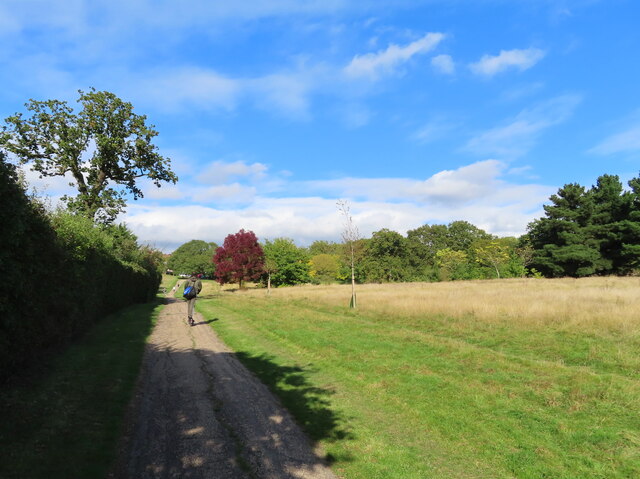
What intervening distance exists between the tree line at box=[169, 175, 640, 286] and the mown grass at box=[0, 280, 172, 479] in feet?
94.6

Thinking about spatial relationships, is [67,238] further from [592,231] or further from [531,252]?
[531,252]

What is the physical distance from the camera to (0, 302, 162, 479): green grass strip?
404 cm

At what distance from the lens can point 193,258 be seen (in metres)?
127

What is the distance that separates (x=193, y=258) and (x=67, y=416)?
128 m

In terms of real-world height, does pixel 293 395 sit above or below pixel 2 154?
below

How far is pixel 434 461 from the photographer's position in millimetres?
4715

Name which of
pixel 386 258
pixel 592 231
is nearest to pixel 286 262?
pixel 386 258

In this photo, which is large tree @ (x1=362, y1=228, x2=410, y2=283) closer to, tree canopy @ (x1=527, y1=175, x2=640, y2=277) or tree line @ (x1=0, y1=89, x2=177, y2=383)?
tree canopy @ (x1=527, y1=175, x2=640, y2=277)

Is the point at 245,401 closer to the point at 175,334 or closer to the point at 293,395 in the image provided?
the point at 293,395

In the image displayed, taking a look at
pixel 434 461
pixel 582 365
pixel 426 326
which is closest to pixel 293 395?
pixel 434 461

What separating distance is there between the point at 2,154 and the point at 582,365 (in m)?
13.4

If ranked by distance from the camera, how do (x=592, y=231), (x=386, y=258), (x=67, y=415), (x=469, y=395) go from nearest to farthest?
1. (x=67, y=415)
2. (x=469, y=395)
3. (x=592, y=231)
4. (x=386, y=258)

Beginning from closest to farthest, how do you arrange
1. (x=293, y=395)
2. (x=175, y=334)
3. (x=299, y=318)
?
(x=293, y=395), (x=175, y=334), (x=299, y=318)

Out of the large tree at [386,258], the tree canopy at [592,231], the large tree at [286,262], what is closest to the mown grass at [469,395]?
the large tree at [286,262]
